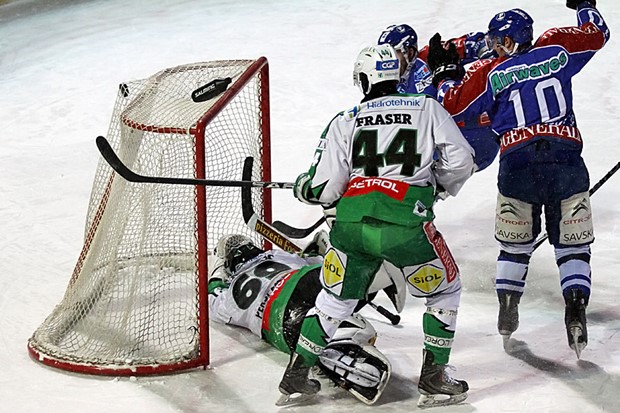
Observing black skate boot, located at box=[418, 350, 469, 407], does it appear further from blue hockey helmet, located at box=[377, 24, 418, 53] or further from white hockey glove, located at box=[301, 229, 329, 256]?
blue hockey helmet, located at box=[377, 24, 418, 53]

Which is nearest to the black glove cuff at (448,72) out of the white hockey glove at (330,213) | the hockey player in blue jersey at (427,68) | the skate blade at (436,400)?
the hockey player in blue jersey at (427,68)

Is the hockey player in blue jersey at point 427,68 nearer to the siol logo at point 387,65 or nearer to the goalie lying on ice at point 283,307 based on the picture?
the goalie lying on ice at point 283,307

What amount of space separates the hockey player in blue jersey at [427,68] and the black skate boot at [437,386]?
1.24 meters

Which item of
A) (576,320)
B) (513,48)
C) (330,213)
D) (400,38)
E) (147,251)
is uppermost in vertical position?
(513,48)

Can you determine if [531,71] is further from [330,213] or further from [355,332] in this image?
[355,332]

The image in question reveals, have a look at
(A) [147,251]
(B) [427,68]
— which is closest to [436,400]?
(A) [147,251]

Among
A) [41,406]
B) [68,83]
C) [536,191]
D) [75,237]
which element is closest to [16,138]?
[68,83]

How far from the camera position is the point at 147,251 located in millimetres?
4281

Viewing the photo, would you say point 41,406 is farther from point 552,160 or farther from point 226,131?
point 552,160

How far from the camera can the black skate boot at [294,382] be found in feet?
11.9

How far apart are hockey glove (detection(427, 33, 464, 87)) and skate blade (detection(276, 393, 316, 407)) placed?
1.32 metres

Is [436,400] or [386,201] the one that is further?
[436,400]

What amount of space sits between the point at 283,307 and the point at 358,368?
0.46 m

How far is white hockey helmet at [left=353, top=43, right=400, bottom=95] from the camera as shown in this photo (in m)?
3.43
